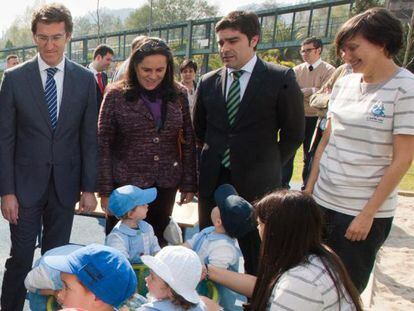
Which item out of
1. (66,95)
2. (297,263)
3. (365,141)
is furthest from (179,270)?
(66,95)

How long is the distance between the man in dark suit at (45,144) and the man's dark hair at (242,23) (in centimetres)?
91

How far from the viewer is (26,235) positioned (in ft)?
8.59

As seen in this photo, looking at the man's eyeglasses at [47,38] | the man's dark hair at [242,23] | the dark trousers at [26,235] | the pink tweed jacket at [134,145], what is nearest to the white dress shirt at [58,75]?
the man's eyeglasses at [47,38]

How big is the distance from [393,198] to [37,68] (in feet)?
6.88

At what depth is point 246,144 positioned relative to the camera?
9.13ft

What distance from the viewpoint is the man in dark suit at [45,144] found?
8.01 feet

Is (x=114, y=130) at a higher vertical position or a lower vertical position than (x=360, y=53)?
lower

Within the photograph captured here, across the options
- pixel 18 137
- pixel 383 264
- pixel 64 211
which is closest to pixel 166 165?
pixel 64 211

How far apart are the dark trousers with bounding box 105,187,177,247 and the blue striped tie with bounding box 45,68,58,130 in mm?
798

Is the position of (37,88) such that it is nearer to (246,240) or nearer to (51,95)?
(51,95)

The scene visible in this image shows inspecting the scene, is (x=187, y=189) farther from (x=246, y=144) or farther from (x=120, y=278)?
(x=120, y=278)

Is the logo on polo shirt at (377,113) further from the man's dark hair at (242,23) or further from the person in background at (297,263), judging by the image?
the man's dark hair at (242,23)

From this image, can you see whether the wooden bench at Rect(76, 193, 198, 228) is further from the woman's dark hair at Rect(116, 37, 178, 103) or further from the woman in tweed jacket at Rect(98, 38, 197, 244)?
the woman's dark hair at Rect(116, 37, 178, 103)

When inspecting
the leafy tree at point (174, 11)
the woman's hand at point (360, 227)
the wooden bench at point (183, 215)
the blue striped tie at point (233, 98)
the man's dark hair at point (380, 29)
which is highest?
the leafy tree at point (174, 11)
